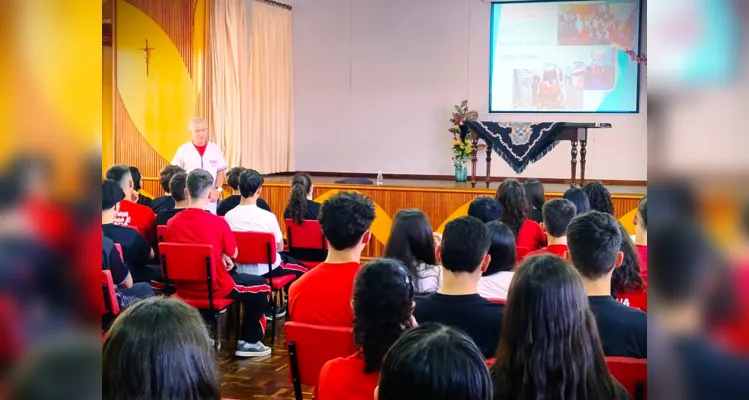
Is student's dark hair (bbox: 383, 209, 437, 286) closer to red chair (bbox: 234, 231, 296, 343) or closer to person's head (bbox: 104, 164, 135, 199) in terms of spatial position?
red chair (bbox: 234, 231, 296, 343)

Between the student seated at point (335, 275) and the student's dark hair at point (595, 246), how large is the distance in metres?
0.78

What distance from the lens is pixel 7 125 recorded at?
1.02 feet

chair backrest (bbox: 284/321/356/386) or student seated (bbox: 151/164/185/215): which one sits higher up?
student seated (bbox: 151/164/185/215)

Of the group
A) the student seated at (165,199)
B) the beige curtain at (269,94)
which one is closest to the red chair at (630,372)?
the student seated at (165,199)

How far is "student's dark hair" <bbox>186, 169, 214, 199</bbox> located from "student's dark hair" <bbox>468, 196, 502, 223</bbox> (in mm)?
1452

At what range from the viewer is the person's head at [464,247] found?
2.34 m

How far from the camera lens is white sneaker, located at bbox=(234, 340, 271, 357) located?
14.2ft

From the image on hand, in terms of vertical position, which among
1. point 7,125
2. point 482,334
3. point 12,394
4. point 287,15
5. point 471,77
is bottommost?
point 482,334

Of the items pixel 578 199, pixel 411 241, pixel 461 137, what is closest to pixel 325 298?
pixel 411 241

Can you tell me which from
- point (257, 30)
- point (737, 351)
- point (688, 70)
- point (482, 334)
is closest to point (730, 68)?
point (688, 70)

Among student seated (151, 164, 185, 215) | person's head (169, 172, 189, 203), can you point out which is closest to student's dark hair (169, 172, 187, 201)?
person's head (169, 172, 189, 203)

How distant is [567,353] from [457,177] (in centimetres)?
737

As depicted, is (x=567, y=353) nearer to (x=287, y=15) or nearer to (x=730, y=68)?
(x=730, y=68)

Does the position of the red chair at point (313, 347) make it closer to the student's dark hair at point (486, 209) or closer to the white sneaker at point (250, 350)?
the student's dark hair at point (486, 209)
